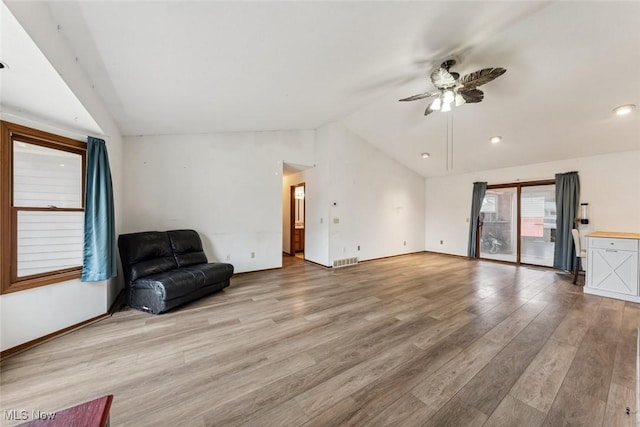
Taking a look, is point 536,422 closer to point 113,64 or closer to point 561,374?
point 561,374

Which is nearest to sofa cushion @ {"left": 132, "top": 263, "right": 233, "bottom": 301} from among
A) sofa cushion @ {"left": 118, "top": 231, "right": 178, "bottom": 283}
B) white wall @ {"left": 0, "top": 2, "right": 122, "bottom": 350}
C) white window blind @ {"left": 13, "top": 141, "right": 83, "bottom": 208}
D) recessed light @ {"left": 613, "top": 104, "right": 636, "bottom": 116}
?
sofa cushion @ {"left": 118, "top": 231, "right": 178, "bottom": 283}

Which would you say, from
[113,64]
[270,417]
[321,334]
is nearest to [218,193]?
[113,64]

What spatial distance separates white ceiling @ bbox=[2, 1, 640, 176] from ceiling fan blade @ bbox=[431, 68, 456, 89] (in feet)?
0.81

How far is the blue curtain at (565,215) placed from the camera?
4852 mm

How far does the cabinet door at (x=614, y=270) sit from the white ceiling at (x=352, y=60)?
2091 mm

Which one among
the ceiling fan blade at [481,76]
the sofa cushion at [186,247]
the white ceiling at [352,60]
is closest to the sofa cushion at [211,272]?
the sofa cushion at [186,247]

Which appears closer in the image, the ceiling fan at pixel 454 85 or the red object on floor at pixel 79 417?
the red object on floor at pixel 79 417

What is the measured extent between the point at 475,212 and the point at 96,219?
25.2 ft

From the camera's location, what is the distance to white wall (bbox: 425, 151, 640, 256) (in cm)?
437

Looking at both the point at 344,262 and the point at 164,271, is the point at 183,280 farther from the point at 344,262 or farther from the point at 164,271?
the point at 344,262

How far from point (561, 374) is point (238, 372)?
2542mm

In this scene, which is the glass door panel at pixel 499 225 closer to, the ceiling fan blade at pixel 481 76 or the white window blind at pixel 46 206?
the ceiling fan blade at pixel 481 76

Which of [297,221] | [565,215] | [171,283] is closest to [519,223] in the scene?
[565,215]

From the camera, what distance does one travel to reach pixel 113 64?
2227 mm
